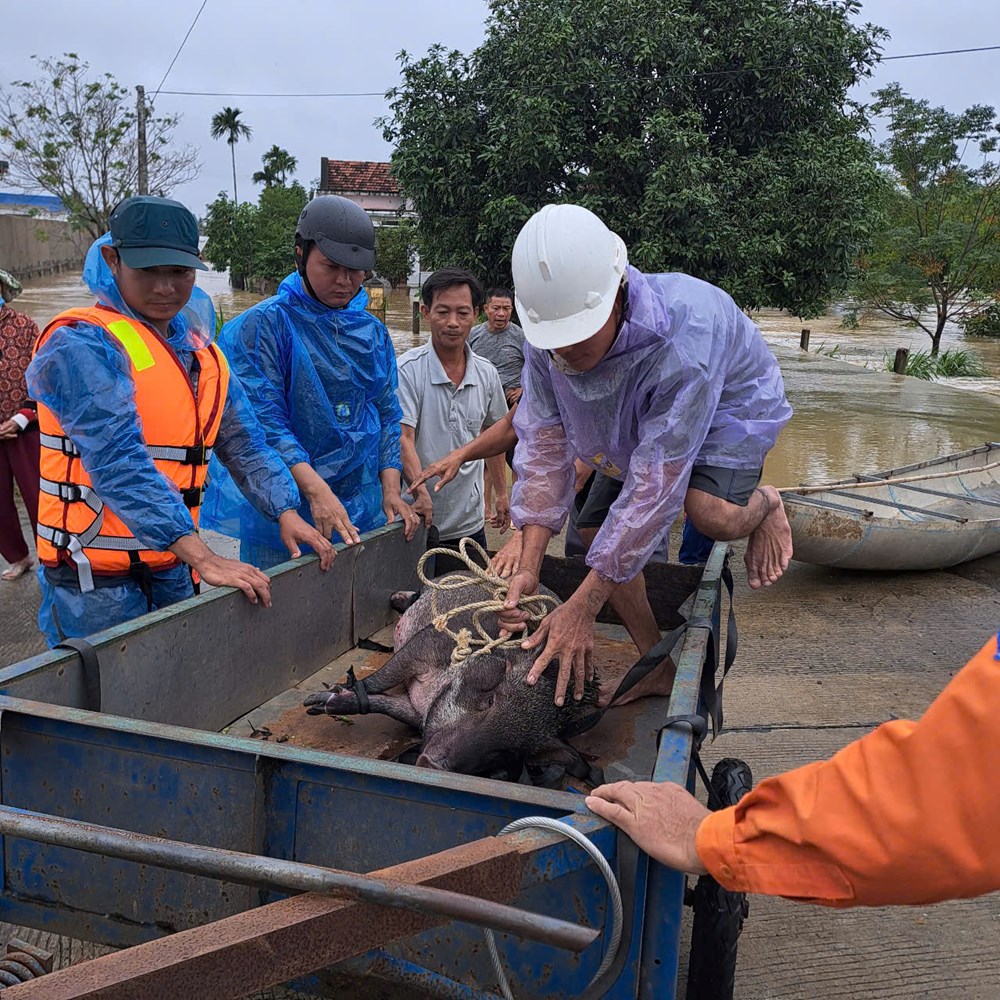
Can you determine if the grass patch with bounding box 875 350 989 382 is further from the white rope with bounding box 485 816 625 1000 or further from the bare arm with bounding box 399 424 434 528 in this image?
the white rope with bounding box 485 816 625 1000

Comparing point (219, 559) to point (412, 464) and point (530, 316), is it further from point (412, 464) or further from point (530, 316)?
point (412, 464)

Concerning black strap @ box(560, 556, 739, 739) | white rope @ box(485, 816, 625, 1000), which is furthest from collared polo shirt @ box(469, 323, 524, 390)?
white rope @ box(485, 816, 625, 1000)

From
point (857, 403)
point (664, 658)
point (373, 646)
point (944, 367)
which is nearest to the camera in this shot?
point (664, 658)

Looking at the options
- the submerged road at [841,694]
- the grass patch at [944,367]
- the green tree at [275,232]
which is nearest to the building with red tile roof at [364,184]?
the green tree at [275,232]

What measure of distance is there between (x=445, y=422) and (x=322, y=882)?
3626 millimetres

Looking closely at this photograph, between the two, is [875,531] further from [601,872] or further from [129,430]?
[601,872]

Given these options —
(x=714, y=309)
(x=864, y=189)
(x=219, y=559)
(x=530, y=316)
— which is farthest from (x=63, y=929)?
(x=864, y=189)

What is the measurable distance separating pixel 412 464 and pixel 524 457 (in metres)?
1.40

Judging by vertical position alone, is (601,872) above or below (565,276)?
below

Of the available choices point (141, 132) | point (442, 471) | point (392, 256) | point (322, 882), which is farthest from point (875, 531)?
point (392, 256)

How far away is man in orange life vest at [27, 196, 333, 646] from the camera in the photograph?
8.80 feet

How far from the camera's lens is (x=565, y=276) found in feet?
8.62

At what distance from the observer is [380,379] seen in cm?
406

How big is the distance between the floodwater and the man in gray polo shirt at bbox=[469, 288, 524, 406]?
4.35 metres
